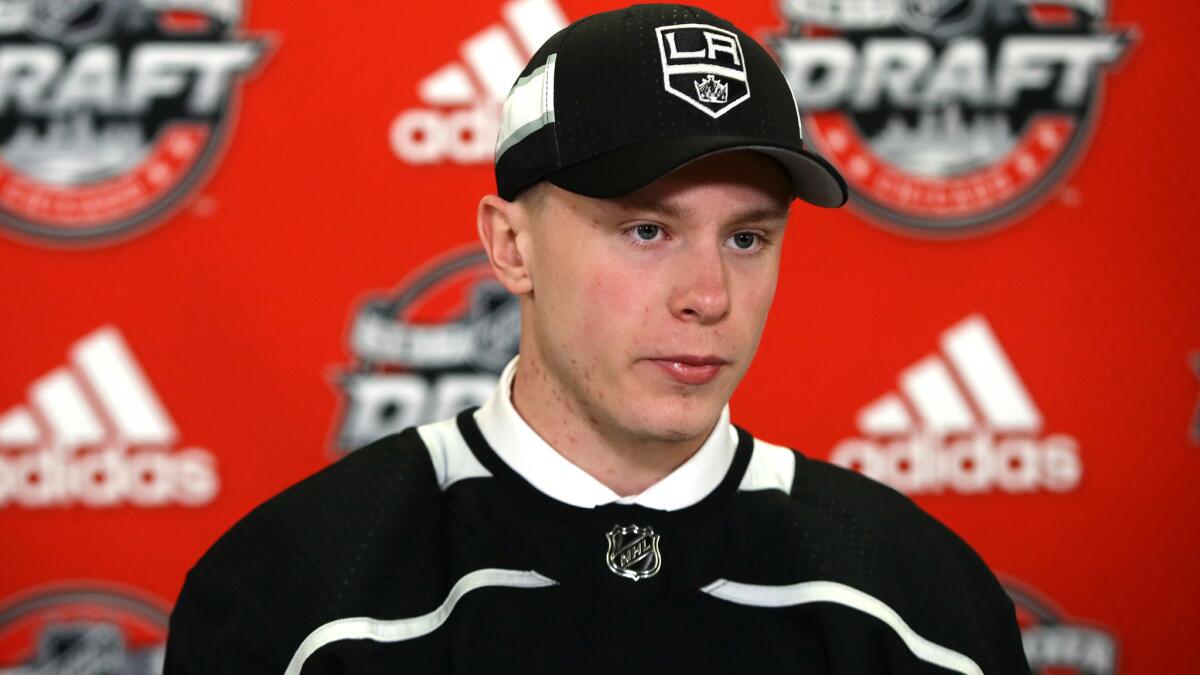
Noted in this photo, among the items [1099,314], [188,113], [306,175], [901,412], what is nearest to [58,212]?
[188,113]

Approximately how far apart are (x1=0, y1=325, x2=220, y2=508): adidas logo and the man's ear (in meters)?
0.92

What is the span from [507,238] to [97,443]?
1.01m

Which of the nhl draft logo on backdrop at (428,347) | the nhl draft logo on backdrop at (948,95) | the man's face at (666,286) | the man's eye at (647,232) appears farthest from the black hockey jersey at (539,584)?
the nhl draft logo on backdrop at (948,95)

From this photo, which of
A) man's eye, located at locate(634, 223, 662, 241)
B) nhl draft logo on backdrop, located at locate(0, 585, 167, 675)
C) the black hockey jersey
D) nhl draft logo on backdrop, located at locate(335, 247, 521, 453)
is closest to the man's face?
man's eye, located at locate(634, 223, 662, 241)

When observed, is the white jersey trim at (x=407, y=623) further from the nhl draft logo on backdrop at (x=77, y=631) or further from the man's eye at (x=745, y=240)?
the nhl draft logo on backdrop at (x=77, y=631)

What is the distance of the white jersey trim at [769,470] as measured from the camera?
1.11m

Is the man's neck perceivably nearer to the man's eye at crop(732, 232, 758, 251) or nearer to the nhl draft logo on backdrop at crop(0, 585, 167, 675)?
the man's eye at crop(732, 232, 758, 251)

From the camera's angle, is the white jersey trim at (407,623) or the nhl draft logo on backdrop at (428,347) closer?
the white jersey trim at (407,623)

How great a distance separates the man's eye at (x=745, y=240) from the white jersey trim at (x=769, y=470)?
22 centimetres

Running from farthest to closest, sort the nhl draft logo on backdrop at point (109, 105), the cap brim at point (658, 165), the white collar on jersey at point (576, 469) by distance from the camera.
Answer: the nhl draft logo on backdrop at point (109, 105)
the white collar on jersey at point (576, 469)
the cap brim at point (658, 165)

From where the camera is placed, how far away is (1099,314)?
188 centimetres

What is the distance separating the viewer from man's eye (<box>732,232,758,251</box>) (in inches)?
39.0

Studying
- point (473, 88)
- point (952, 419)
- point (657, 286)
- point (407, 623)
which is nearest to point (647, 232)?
point (657, 286)

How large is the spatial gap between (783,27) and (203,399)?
3.21ft
